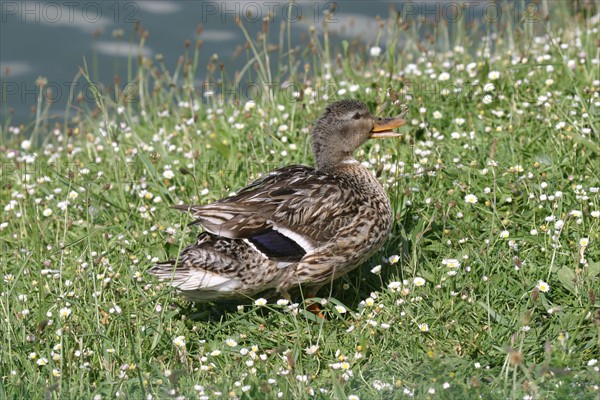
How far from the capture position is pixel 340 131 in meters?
6.38

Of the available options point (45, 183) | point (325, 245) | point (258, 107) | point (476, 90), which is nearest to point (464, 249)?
point (325, 245)

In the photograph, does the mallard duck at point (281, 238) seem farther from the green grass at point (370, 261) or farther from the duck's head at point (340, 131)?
the duck's head at point (340, 131)

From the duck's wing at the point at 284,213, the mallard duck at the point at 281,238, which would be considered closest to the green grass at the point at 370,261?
Answer: the mallard duck at the point at 281,238

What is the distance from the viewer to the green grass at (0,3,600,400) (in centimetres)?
491

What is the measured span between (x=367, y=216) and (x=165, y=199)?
1756 mm

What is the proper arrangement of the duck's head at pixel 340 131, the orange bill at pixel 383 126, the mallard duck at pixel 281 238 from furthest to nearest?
1. the orange bill at pixel 383 126
2. the duck's head at pixel 340 131
3. the mallard duck at pixel 281 238

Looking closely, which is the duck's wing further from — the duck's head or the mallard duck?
the duck's head

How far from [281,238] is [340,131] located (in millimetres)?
1043

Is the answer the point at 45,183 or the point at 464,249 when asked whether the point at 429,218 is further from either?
the point at 45,183

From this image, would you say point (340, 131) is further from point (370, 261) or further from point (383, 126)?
point (370, 261)

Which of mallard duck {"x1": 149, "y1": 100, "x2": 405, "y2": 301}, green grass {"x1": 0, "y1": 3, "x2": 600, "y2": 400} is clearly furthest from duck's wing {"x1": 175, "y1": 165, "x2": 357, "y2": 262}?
green grass {"x1": 0, "y1": 3, "x2": 600, "y2": 400}

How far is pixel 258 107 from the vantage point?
820 cm

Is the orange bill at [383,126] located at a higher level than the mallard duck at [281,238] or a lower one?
higher

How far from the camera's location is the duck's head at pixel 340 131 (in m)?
6.38
